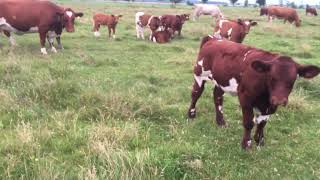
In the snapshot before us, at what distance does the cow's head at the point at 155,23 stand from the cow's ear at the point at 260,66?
15874 mm

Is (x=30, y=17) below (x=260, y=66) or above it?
below

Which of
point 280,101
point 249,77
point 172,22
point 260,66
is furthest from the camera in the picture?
point 172,22

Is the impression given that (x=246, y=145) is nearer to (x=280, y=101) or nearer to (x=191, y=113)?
(x=280, y=101)

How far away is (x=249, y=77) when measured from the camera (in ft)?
22.5

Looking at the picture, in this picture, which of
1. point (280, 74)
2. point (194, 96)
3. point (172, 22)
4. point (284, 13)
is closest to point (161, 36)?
point (172, 22)

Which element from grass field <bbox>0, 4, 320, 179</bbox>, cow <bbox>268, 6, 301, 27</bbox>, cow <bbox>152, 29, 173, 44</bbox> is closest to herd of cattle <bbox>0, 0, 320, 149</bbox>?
grass field <bbox>0, 4, 320, 179</bbox>

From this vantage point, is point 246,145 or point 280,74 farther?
point 246,145

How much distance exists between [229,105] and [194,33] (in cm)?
1502

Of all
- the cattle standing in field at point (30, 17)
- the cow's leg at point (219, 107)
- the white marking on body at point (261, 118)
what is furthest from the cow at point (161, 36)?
the white marking on body at point (261, 118)

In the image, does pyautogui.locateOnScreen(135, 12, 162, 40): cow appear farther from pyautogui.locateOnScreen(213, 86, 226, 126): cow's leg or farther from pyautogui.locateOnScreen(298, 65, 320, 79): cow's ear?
pyautogui.locateOnScreen(298, 65, 320, 79): cow's ear

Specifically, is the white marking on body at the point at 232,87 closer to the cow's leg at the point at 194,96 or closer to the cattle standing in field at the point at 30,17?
the cow's leg at the point at 194,96

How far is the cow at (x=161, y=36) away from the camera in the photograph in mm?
20922

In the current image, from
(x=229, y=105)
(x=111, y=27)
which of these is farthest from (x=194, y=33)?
(x=229, y=105)

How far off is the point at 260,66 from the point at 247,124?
1.08 metres
